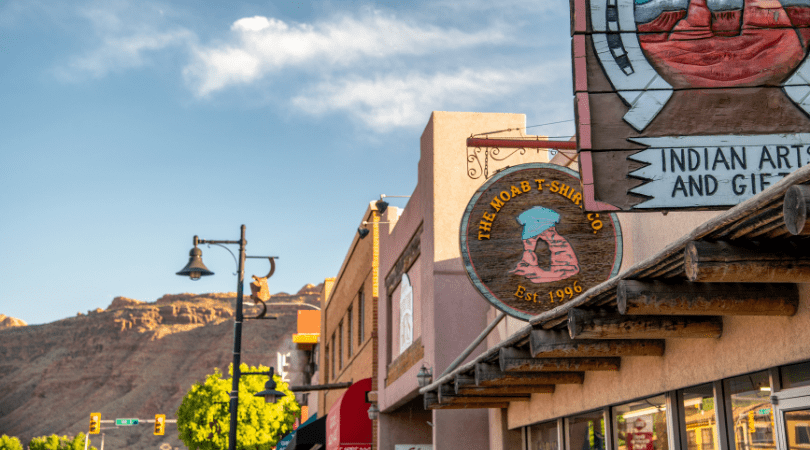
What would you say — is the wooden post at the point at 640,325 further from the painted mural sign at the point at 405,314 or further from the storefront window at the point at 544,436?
the painted mural sign at the point at 405,314

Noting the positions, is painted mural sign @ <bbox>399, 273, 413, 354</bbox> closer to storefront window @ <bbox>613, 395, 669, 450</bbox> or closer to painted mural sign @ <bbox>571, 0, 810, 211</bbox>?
storefront window @ <bbox>613, 395, 669, 450</bbox>

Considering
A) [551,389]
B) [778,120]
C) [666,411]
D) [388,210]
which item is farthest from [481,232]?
[388,210]

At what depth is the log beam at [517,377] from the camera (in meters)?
8.23

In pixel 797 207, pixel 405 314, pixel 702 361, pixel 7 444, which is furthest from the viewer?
pixel 7 444

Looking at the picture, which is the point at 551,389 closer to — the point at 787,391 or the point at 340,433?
the point at 787,391

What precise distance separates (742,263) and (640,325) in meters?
1.78

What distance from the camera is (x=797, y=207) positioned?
324 centimetres

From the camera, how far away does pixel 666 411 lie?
7059 millimetres

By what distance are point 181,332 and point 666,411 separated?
14600 cm

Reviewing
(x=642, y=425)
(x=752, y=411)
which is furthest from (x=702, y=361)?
(x=642, y=425)

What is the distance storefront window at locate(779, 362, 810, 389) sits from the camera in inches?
200

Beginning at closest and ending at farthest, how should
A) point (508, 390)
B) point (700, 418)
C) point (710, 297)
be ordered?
point (710, 297) < point (700, 418) < point (508, 390)

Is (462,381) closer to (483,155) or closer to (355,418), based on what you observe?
(483,155)

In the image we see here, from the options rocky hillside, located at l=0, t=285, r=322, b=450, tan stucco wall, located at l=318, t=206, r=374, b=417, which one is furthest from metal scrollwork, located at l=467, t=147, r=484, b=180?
rocky hillside, located at l=0, t=285, r=322, b=450
